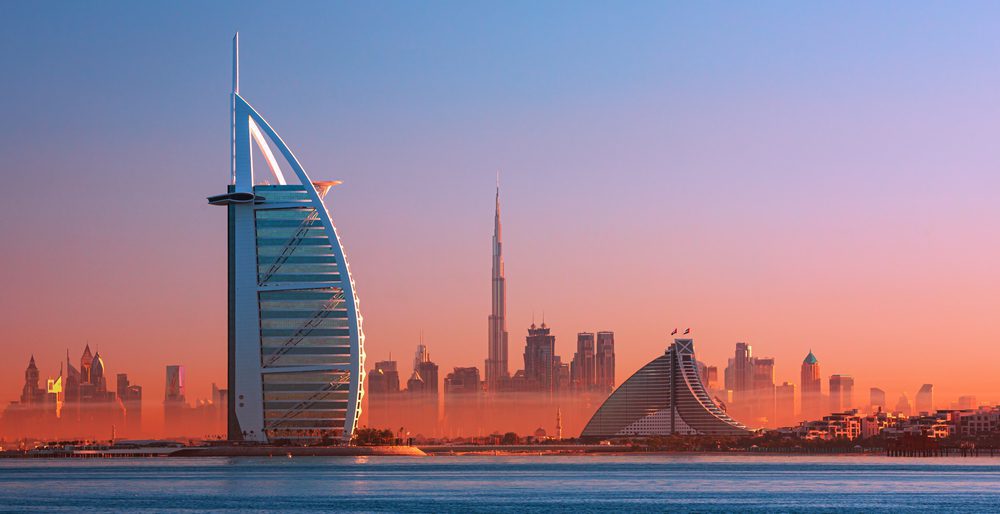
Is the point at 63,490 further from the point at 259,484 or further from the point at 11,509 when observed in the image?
the point at 11,509

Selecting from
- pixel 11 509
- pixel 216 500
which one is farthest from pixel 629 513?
pixel 11 509

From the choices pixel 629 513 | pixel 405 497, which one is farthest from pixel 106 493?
pixel 629 513

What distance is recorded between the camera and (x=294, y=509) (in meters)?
135

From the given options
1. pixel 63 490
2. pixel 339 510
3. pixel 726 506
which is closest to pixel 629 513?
pixel 726 506

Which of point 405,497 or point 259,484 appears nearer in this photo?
point 405,497

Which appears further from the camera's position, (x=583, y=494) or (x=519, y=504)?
(x=583, y=494)

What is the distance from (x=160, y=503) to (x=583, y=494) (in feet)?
137

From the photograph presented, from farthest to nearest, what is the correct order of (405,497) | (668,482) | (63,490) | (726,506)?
(668,482) → (63,490) → (405,497) → (726,506)

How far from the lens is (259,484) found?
174250 mm

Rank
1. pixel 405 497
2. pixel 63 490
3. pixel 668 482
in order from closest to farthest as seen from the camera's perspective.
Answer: pixel 405 497 < pixel 63 490 < pixel 668 482

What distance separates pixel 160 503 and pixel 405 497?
2318 centimetres

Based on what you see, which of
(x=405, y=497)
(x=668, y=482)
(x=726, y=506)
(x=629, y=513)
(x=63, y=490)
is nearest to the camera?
(x=629, y=513)

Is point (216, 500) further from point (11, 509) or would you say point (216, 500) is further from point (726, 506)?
point (726, 506)

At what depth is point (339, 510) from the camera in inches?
5315
